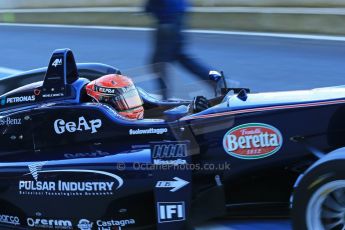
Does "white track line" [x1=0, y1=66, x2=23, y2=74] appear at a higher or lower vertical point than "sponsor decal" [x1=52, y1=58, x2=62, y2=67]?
lower

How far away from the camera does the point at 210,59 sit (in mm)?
9883

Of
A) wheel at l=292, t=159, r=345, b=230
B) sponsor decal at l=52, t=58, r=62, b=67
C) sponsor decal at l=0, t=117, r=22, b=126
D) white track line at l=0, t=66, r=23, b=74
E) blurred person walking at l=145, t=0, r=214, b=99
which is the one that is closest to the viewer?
wheel at l=292, t=159, r=345, b=230

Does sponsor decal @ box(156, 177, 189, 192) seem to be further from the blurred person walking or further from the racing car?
the blurred person walking

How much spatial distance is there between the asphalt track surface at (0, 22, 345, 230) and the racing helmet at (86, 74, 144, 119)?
2.75ft

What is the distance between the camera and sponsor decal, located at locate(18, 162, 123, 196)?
3.29m

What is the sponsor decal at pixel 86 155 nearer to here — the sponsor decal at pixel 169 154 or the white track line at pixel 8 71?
the sponsor decal at pixel 169 154

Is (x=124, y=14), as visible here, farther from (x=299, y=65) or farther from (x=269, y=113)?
(x=269, y=113)

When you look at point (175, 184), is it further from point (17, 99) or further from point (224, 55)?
point (224, 55)

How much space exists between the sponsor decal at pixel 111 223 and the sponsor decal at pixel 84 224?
53 mm

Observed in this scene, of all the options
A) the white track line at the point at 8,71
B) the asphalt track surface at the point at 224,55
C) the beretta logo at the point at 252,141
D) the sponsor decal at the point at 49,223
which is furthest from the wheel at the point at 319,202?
the white track line at the point at 8,71

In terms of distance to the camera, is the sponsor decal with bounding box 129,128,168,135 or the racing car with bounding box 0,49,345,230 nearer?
the racing car with bounding box 0,49,345,230

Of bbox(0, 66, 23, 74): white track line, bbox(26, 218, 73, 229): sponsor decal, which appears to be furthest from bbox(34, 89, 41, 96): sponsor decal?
bbox(0, 66, 23, 74): white track line

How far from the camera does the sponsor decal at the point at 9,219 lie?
3.49 metres

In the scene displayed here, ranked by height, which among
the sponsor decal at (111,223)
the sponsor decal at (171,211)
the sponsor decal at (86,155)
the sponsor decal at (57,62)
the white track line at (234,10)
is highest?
the white track line at (234,10)
